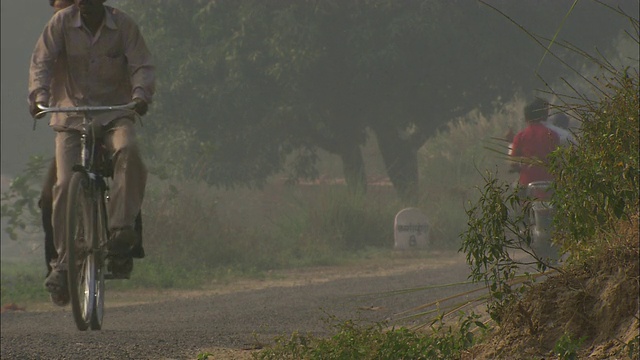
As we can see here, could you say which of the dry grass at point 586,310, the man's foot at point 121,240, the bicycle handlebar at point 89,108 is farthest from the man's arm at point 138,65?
the dry grass at point 586,310

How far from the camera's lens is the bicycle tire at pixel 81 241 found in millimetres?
7336

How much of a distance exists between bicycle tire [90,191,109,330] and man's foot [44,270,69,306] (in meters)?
0.25

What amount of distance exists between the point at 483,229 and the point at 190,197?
14.7 m

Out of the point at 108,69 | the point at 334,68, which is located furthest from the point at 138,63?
the point at 334,68

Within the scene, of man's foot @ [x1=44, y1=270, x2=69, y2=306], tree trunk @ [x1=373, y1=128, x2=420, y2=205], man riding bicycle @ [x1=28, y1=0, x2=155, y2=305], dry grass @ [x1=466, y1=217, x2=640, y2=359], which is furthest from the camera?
tree trunk @ [x1=373, y1=128, x2=420, y2=205]

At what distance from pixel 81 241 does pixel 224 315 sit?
3555 millimetres

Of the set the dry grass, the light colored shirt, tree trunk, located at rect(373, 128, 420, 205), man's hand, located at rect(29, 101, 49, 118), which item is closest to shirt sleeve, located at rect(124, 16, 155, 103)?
the light colored shirt

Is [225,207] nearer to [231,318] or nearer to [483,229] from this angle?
[231,318]

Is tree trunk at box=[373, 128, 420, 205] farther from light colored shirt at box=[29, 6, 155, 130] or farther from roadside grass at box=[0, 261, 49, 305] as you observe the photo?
light colored shirt at box=[29, 6, 155, 130]

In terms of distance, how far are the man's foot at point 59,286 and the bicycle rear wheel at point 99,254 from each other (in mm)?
241

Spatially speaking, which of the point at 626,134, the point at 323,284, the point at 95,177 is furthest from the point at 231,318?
the point at 626,134

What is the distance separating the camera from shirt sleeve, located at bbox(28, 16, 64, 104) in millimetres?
7723

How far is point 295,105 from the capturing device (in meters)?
27.0

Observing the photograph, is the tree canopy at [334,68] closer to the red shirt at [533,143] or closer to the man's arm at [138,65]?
the red shirt at [533,143]
